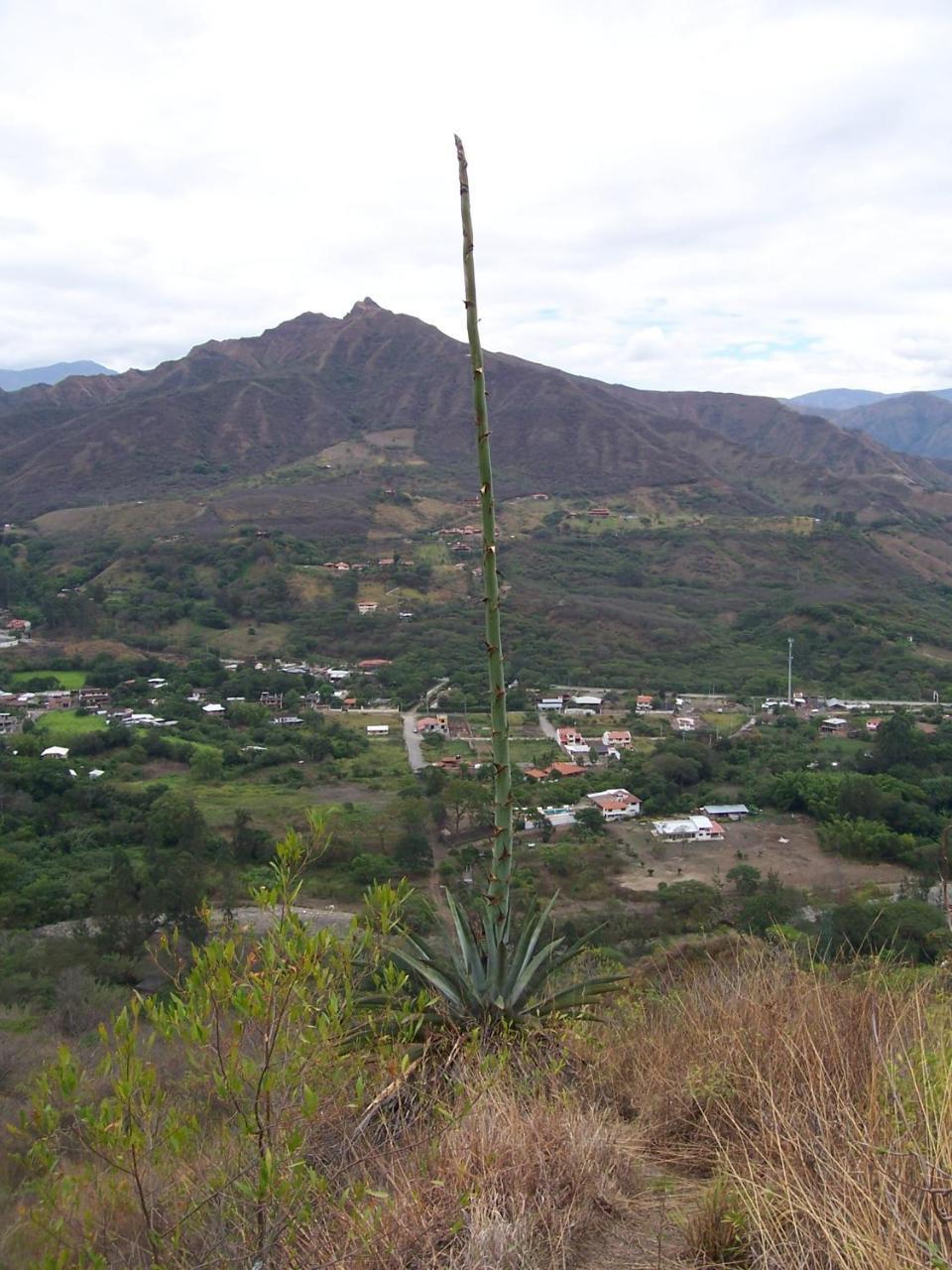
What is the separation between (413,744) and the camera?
2802 centimetres

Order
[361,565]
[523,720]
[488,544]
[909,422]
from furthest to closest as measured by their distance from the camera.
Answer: [909,422]
[361,565]
[523,720]
[488,544]

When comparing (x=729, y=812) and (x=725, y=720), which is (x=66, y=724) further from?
(x=725, y=720)

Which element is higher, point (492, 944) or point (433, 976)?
point (492, 944)

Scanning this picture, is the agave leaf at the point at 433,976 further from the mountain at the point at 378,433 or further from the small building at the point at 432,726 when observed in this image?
the mountain at the point at 378,433

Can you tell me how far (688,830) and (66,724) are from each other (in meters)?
19.2

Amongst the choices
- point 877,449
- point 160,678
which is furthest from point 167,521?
point 877,449

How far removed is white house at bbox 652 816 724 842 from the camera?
2008 cm

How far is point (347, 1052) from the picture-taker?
2.81m

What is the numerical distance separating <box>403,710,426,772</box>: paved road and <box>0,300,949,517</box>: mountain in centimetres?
3949

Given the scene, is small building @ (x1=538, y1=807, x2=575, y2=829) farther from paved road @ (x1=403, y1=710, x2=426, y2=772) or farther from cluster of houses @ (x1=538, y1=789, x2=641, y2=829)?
paved road @ (x1=403, y1=710, x2=426, y2=772)

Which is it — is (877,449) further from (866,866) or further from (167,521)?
(866,866)

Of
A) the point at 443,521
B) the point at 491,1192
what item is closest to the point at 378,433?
the point at 443,521

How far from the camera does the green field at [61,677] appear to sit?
115 feet

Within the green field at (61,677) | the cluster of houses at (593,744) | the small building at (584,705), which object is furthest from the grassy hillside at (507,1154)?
the green field at (61,677)
